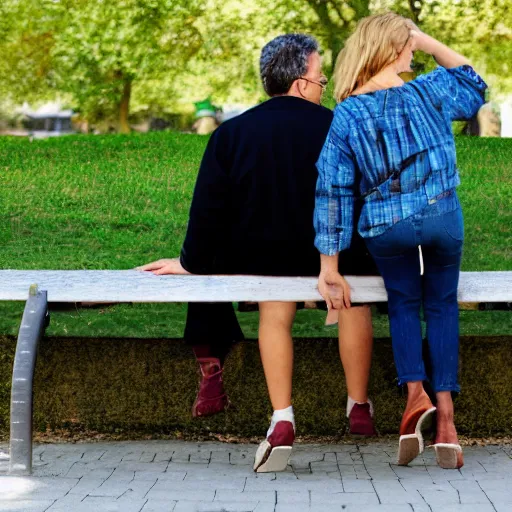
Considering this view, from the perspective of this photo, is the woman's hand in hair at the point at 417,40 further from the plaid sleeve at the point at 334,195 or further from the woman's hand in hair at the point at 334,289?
the woman's hand in hair at the point at 334,289

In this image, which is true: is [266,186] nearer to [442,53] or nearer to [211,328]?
[211,328]

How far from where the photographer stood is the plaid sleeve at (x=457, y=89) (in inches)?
174

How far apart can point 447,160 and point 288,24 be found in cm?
1575

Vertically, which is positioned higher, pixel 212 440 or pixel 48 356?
pixel 48 356

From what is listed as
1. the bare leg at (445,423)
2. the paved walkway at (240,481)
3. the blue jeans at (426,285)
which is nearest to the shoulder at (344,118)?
the blue jeans at (426,285)

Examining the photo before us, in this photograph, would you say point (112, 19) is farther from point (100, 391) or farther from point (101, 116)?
point (100, 391)

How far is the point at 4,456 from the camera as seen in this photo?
4930mm

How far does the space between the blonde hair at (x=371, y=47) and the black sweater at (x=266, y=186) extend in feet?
0.90

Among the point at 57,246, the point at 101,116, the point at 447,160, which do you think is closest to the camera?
the point at 447,160

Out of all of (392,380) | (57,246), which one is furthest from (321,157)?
(57,246)

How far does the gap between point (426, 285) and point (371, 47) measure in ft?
2.89

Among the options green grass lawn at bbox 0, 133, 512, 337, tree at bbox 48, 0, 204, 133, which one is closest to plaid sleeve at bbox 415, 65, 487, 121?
green grass lawn at bbox 0, 133, 512, 337

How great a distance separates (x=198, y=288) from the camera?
462 centimetres

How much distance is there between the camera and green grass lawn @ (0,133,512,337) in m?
8.89
